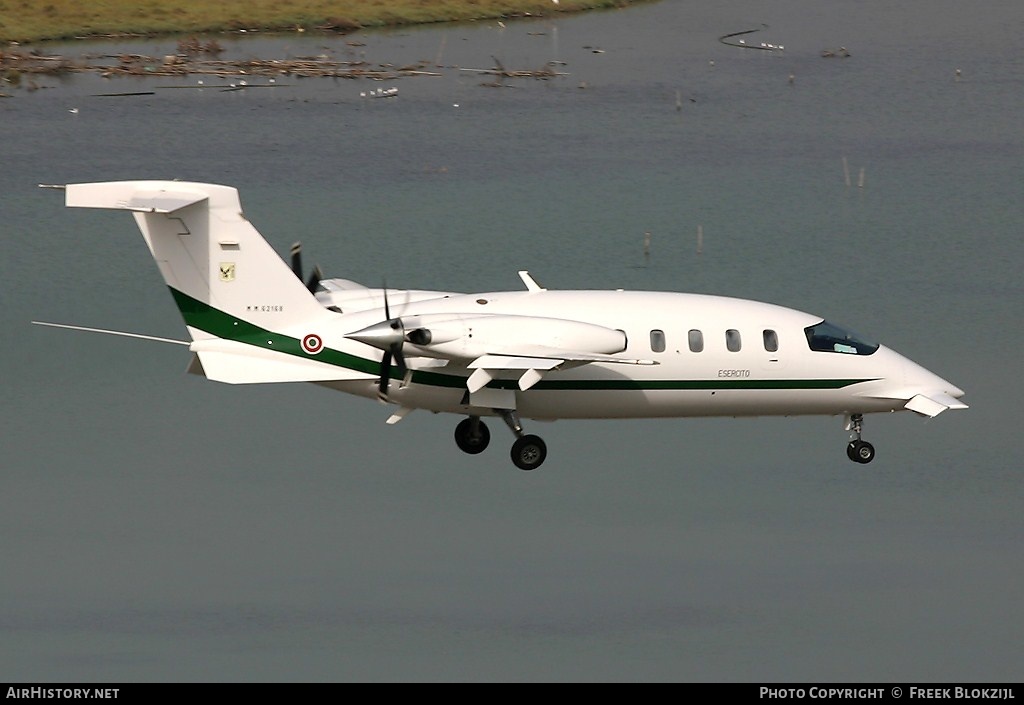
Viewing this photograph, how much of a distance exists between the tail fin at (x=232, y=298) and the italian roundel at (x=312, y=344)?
0.02 metres

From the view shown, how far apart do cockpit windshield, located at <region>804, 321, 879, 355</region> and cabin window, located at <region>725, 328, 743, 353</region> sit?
2.22m

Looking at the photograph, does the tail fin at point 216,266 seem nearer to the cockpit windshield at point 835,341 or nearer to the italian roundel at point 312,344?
the italian roundel at point 312,344

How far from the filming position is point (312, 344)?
185 ft

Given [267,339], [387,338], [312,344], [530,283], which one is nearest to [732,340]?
[530,283]

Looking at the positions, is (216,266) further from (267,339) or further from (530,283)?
(530,283)

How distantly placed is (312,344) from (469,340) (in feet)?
13.1

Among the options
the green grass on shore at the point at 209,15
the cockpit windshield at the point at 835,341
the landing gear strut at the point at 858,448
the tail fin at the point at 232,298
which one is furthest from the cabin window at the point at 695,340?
the green grass on shore at the point at 209,15

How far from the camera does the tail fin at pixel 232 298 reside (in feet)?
184

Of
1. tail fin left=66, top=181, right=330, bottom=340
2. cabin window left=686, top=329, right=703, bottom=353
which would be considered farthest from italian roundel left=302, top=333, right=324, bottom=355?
cabin window left=686, top=329, right=703, bottom=353

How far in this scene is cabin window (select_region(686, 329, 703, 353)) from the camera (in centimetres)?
5816

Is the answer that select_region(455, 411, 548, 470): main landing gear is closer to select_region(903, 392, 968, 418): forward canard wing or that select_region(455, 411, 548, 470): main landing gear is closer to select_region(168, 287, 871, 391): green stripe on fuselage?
select_region(168, 287, 871, 391): green stripe on fuselage

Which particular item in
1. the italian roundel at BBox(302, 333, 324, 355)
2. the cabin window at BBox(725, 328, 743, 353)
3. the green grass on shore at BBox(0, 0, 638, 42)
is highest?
the green grass on shore at BBox(0, 0, 638, 42)

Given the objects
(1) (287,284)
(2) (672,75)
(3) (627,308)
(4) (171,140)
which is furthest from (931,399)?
(2) (672,75)

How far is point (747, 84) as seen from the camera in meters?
104
